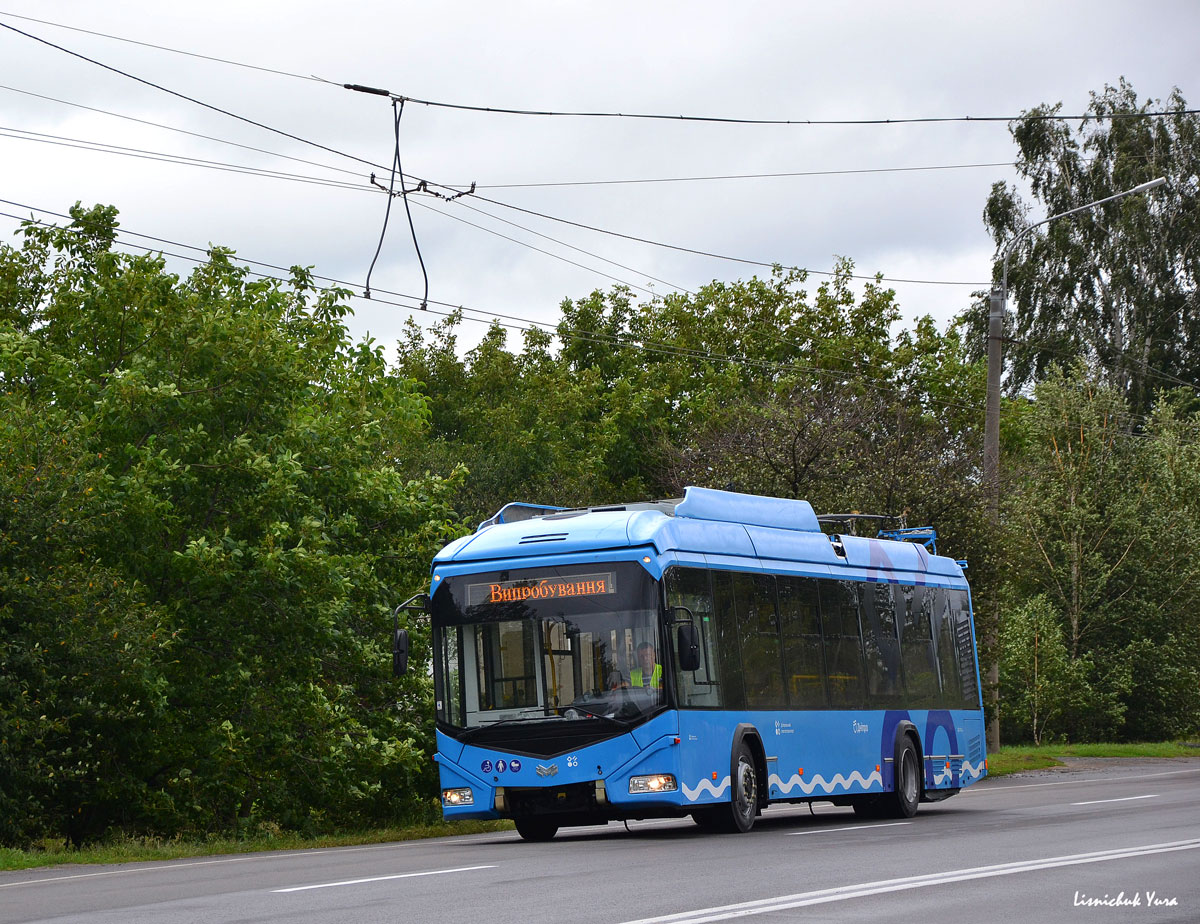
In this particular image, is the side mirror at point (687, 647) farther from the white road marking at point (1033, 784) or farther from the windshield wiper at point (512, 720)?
the white road marking at point (1033, 784)

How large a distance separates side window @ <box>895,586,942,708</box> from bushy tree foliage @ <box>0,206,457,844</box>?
6.59m

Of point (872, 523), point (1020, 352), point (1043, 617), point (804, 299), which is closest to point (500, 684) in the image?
point (872, 523)

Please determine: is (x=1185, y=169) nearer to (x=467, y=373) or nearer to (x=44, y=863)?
(x=467, y=373)

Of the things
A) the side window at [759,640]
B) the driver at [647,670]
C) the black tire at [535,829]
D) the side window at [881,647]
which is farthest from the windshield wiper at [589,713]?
the side window at [881,647]

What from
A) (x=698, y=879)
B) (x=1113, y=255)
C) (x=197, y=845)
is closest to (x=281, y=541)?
(x=197, y=845)

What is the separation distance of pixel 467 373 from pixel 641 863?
159 ft

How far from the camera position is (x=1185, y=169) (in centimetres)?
5991

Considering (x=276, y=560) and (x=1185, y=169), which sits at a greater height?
(x=1185, y=169)

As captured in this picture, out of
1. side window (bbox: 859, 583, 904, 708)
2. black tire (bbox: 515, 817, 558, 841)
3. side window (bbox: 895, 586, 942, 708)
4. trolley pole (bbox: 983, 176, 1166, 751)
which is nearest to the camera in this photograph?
black tire (bbox: 515, 817, 558, 841)

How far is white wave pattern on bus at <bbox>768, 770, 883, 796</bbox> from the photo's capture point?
1795 centimetres

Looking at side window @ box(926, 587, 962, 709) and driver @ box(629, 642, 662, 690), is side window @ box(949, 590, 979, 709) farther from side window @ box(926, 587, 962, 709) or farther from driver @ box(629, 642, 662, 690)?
driver @ box(629, 642, 662, 690)

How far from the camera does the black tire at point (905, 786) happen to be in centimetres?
2059

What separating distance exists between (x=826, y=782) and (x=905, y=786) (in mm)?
2361

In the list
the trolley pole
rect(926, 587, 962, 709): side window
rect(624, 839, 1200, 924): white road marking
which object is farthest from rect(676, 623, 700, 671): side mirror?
the trolley pole
